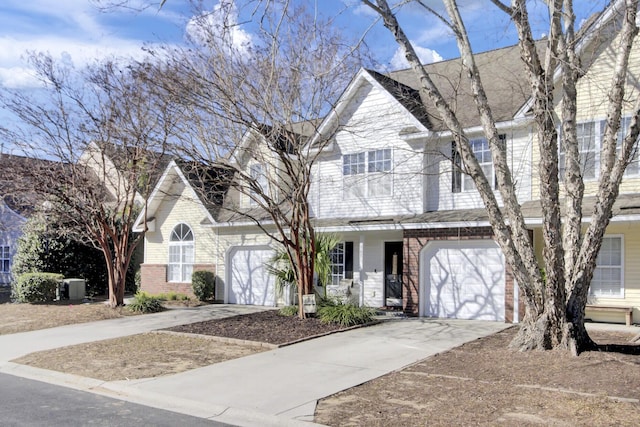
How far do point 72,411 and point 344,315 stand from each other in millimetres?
7981

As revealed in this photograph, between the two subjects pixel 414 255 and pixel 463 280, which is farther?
pixel 414 255

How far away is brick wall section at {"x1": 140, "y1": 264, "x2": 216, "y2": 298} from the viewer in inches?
872

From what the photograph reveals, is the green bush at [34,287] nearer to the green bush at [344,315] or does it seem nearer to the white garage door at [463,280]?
the green bush at [344,315]

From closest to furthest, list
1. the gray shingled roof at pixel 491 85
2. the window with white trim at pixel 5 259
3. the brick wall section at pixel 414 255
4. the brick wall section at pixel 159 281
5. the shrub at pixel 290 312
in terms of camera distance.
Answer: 1. the shrub at pixel 290 312
2. the brick wall section at pixel 414 255
3. the gray shingled roof at pixel 491 85
4. the brick wall section at pixel 159 281
5. the window with white trim at pixel 5 259

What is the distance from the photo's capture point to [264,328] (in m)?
14.2

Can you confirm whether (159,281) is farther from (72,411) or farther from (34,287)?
(72,411)

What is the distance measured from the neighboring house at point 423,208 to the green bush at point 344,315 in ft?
7.43

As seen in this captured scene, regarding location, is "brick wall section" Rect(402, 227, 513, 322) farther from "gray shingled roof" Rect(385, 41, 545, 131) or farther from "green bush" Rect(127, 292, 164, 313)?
"green bush" Rect(127, 292, 164, 313)

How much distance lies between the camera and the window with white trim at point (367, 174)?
Result: 1792cm

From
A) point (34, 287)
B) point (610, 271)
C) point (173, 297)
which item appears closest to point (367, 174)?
point (610, 271)

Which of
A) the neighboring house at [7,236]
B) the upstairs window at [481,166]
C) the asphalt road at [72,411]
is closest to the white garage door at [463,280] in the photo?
the upstairs window at [481,166]

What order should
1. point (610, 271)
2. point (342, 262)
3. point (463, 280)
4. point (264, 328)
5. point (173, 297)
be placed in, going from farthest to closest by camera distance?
1. point (173, 297)
2. point (342, 262)
3. point (463, 280)
4. point (610, 271)
5. point (264, 328)

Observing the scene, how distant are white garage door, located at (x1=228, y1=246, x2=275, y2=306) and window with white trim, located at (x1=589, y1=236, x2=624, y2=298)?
401 inches

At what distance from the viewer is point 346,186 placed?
18.7 meters
